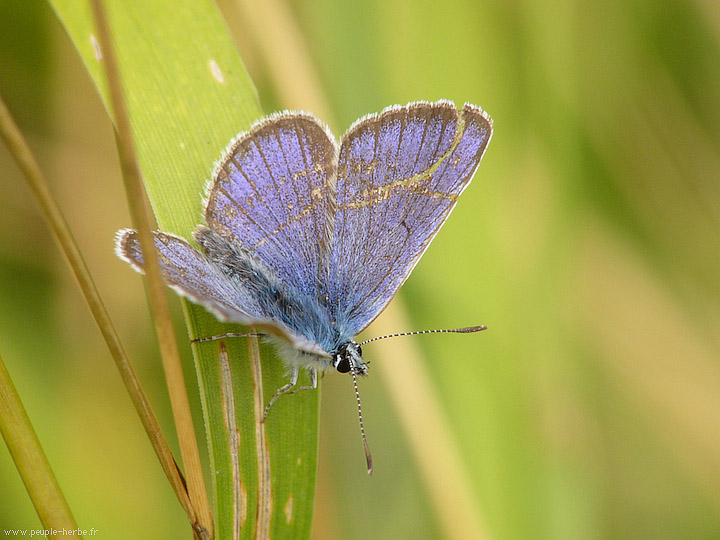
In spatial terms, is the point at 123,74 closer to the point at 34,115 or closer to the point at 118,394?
the point at 34,115

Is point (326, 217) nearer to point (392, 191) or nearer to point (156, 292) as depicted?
point (392, 191)

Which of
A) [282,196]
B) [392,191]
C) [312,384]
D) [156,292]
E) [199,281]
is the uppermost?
[282,196]

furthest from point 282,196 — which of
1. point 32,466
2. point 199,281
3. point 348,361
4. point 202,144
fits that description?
point 32,466

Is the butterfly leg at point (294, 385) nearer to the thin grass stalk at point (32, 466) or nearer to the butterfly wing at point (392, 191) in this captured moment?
the butterfly wing at point (392, 191)

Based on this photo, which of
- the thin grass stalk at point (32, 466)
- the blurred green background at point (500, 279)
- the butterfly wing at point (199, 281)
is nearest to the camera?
the thin grass stalk at point (32, 466)

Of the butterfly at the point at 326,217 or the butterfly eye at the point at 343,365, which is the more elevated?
the butterfly at the point at 326,217

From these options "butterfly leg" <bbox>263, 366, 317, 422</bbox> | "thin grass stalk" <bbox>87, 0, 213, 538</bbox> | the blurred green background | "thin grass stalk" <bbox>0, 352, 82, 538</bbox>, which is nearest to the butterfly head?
"butterfly leg" <bbox>263, 366, 317, 422</bbox>

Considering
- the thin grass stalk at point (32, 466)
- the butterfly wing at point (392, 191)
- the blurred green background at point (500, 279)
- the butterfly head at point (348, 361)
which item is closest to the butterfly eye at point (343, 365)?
the butterfly head at point (348, 361)
